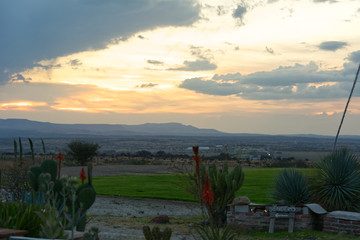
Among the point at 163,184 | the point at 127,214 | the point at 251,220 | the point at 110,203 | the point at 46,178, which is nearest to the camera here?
the point at 46,178

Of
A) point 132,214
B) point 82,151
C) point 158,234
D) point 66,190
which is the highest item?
point 66,190

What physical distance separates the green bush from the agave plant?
30.1 feet

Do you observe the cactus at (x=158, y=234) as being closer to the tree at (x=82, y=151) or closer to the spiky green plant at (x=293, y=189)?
the spiky green plant at (x=293, y=189)

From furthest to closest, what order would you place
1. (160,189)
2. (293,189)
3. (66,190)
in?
(160,189) → (293,189) → (66,190)

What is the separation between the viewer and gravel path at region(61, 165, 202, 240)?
12914 millimetres

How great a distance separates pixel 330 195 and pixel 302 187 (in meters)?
0.96

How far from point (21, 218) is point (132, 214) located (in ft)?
36.7

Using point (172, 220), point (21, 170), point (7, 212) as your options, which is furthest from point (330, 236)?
point (21, 170)

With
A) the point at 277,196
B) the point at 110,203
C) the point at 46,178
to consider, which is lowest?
the point at 110,203

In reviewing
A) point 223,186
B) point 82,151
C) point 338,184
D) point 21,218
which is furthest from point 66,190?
point 82,151

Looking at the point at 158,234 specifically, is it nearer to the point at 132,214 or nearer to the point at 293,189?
the point at 293,189

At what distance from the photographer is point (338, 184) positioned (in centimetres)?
1380

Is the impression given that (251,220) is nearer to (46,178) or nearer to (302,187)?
(302,187)

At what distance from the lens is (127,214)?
18.0 m
